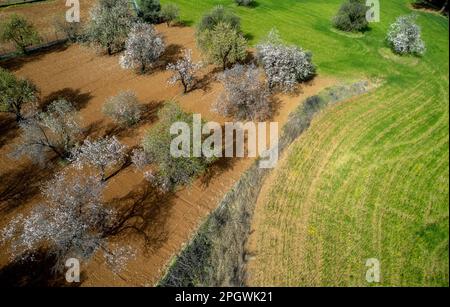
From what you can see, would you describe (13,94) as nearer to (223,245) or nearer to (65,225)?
(65,225)

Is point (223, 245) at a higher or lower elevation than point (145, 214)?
lower

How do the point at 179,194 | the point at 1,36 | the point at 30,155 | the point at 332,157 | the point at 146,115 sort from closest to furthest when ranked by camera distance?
1. the point at 179,194
2. the point at 30,155
3. the point at 332,157
4. the point at 146,115
5. the point at 1,36

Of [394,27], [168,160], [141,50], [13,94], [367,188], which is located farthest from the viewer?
[394,27]

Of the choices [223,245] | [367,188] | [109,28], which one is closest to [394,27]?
Answer: [367,188]

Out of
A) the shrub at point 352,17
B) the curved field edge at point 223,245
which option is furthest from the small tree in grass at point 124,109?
the shrub at point 352,17

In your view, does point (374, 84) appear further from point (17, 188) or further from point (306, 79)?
point (17, 188)

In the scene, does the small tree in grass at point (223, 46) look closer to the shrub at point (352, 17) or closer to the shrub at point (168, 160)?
the shrub at point (168, 160)
